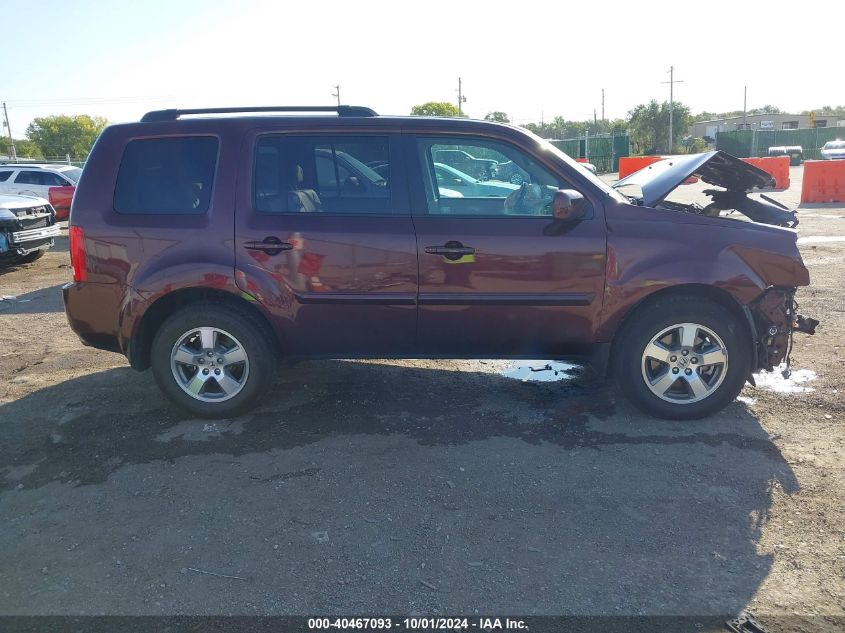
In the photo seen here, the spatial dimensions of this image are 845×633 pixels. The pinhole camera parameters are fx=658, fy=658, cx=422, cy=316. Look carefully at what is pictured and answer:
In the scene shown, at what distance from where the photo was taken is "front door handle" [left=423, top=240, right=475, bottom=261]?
4277 mm

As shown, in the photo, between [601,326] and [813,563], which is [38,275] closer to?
[601,326]

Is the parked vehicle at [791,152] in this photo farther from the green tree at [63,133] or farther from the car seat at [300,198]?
the green tree at [63,133]

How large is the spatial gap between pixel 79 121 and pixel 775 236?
234 feet

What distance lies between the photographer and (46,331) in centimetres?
705

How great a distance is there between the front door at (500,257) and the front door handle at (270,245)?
Result: 88cm

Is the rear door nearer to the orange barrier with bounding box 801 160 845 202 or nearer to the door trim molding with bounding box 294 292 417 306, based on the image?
the door trim molding with bounding box 294 292 417 306

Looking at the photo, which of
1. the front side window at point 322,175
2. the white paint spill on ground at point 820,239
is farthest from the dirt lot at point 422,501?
the white paint spill on ground at point 820,239

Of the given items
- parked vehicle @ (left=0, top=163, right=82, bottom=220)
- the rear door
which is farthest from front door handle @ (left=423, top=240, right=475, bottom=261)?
parked vehicle @ (left=0, top=163, right=82, bottom=220)

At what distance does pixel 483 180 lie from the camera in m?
4.48

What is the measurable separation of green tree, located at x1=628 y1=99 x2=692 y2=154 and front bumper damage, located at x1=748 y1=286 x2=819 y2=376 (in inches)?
2416

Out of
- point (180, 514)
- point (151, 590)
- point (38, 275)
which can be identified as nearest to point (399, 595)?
point (151, 590)

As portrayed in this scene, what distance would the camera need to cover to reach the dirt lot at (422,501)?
2836mm

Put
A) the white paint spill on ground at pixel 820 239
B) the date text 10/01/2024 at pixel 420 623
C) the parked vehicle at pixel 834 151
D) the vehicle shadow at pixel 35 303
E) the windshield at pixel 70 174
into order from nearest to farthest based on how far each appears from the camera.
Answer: the date text 10/01/2024 at pixel 420 623
the vehicle shadow at pixel 35 303
the white paint spill on ground at pixel 820 239
the windshield at pixel 70 174
the parked vehicle at pixel 834 151

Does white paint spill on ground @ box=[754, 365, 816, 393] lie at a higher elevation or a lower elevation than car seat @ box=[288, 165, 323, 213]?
lower
